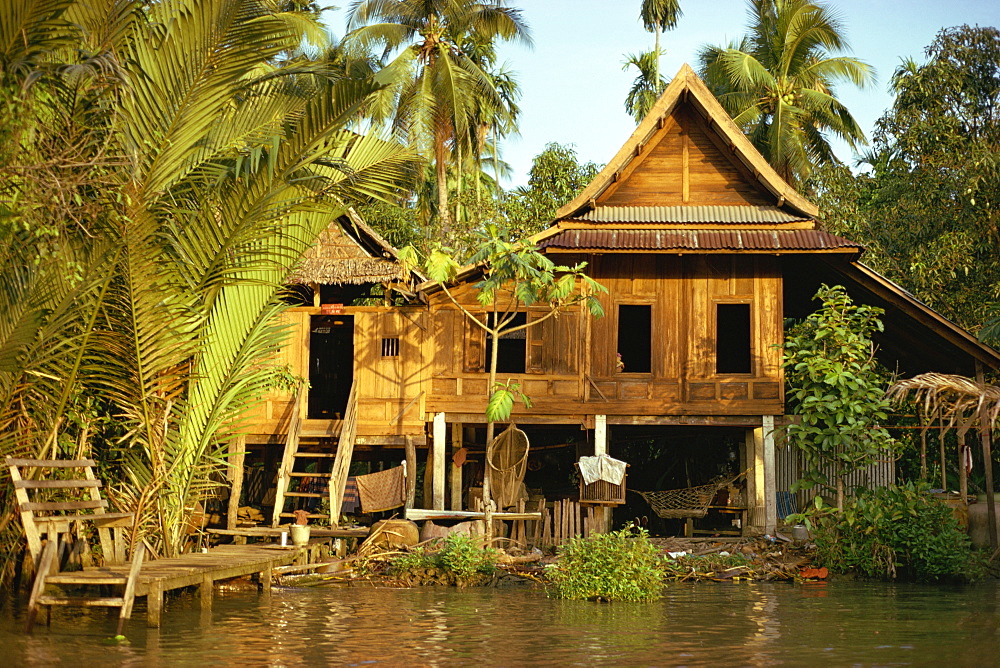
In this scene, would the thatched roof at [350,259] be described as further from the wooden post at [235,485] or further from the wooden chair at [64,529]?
the wooden chair at [64,529]

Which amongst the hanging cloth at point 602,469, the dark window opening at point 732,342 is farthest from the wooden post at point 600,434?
the dark window opening at point 732,342

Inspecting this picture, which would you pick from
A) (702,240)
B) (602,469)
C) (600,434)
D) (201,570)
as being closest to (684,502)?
(602,469)

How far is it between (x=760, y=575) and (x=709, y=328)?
398 centimetres

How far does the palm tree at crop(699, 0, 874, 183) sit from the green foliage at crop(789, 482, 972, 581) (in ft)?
40.6

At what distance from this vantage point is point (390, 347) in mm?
16531

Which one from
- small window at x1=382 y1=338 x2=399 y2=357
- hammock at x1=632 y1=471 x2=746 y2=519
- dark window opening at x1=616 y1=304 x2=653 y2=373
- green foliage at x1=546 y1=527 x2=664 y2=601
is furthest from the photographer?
dark window opening at x1=616 y1=304 x2=653 y2=373

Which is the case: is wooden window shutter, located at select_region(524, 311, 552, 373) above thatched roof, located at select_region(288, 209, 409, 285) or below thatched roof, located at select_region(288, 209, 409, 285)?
below

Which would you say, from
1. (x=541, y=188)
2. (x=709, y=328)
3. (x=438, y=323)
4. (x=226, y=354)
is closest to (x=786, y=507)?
(x=709, y=328)

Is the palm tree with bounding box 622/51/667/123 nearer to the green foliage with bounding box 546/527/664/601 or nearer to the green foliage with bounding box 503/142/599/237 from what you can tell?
the green foliage with bounding box 503/142/599/237

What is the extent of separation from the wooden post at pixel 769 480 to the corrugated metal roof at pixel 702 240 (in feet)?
8.46

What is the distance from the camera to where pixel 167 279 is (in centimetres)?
970

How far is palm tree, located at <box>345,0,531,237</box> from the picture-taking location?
26.0m

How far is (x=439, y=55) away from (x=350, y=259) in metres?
11.9

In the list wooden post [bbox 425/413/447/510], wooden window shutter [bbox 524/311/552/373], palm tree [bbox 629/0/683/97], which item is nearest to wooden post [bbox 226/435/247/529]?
wooden post [bbox 425/413/447/510]
